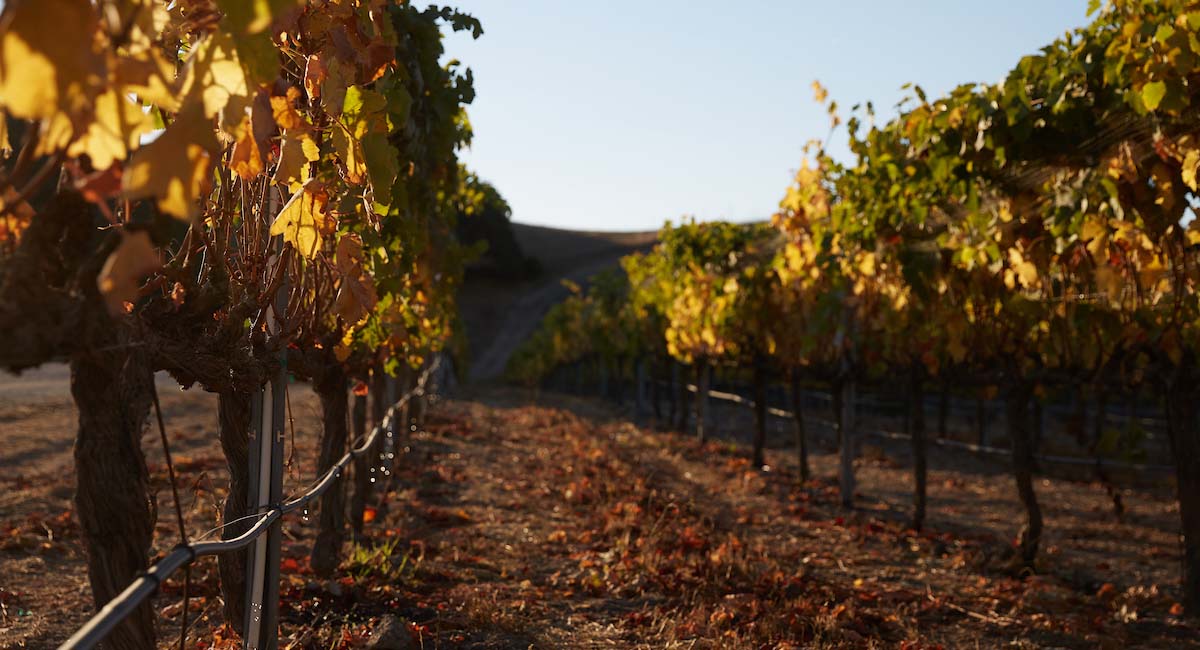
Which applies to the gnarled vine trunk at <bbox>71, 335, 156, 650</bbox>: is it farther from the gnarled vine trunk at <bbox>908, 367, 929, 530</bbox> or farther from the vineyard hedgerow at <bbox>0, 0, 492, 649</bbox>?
the gnarled vine trunk at <bbox>908, 367, 929, 530</bbox>

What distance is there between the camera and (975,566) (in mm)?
6918

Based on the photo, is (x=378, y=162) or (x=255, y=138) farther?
(x=378, y=162)

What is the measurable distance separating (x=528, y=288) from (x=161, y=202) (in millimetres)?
77813

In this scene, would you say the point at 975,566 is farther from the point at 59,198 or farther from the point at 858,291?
the point at 59,198

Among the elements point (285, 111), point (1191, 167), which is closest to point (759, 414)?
point (1191, 167)

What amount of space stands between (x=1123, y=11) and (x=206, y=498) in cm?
666

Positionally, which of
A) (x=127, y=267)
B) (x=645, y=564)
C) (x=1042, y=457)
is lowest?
(x=1042, y=457)

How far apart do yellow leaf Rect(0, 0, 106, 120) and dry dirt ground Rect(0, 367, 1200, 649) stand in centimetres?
209

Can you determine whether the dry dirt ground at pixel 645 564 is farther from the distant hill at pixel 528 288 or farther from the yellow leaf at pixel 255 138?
the distant hill at pixel 528 288

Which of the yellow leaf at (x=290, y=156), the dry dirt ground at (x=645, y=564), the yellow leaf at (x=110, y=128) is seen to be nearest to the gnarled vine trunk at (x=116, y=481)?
the yellow leaf at (x=290, y=156)

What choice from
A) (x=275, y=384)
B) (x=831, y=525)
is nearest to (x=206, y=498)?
(x=275, y=384)

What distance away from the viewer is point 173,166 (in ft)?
4.03

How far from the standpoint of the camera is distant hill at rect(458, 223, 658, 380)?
67438 millimetres

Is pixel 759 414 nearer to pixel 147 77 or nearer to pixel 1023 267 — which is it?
pixel 1023 267
